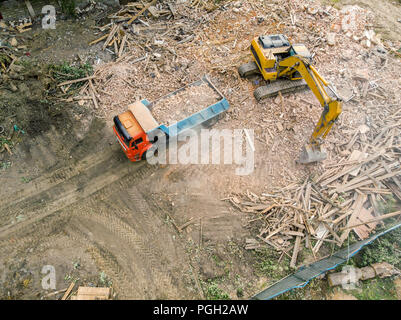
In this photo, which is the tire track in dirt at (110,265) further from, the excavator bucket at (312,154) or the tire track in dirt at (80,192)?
the excavator bucket at (312,154)

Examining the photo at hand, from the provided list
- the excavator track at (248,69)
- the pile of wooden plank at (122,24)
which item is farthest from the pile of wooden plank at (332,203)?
the pile of wooden plank at (122,24)

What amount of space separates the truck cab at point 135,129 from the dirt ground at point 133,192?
42.3 inches

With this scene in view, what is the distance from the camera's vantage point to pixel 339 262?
1012 centimetres

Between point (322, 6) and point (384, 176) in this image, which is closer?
point (384, 176)

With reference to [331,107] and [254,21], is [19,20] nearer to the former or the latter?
[254,21]

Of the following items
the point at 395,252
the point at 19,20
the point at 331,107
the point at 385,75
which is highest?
the point at 19,20

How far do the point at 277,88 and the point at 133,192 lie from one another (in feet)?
26.6

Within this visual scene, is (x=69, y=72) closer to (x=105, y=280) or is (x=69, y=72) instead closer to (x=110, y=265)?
(x=110, y=265)

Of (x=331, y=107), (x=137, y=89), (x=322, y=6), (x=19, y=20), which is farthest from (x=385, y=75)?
(x=19, y=20)

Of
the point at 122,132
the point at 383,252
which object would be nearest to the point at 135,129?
the point at 122,132

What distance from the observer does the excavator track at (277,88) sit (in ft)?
45.2

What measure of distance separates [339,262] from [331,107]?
17.4 ft

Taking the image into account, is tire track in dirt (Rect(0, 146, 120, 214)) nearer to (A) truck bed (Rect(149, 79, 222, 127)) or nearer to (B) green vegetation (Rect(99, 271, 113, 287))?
(A) truck bed (Rect(149, 79, 222, 127))

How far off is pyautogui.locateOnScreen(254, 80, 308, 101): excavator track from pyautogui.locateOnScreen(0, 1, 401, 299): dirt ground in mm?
373
